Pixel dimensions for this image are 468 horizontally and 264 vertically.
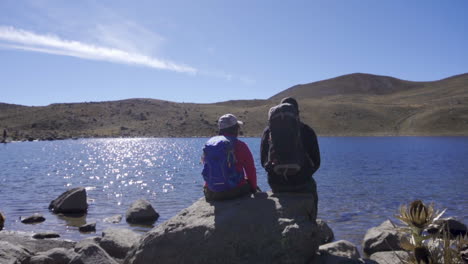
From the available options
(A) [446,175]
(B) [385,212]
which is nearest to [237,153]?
(B) [385,212]

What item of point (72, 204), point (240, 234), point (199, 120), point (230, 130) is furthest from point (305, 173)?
point (199, 120)

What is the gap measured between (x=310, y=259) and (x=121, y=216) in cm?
1250

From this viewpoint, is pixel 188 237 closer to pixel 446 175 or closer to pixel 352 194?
pixel 352 194

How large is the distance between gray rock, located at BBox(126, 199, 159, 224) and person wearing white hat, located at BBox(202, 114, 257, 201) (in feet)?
32.1

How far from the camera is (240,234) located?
664cm

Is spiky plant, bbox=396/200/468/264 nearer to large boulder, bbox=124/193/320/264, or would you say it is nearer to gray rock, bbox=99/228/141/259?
large boulder, bbox=124/193/320/264

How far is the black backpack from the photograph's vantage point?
7688 millimetres

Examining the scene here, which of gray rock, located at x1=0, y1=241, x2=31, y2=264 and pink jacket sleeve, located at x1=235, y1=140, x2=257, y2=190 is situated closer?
pink jacket sleeve, located at x1=235, y1=140, x2=257, y2=190

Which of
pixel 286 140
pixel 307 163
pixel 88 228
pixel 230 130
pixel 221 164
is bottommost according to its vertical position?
pixel 88 228

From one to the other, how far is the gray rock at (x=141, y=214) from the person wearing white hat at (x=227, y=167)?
32.1ft

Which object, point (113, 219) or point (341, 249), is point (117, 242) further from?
point (113, 219)

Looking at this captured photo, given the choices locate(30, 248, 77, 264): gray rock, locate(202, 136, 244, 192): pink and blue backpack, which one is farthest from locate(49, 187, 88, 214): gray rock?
locate(202, 136, 244, 192): pink and blue backpack

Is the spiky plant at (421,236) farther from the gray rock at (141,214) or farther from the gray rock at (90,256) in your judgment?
the gray rock at (141,214)

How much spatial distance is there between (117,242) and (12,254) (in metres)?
2.75
